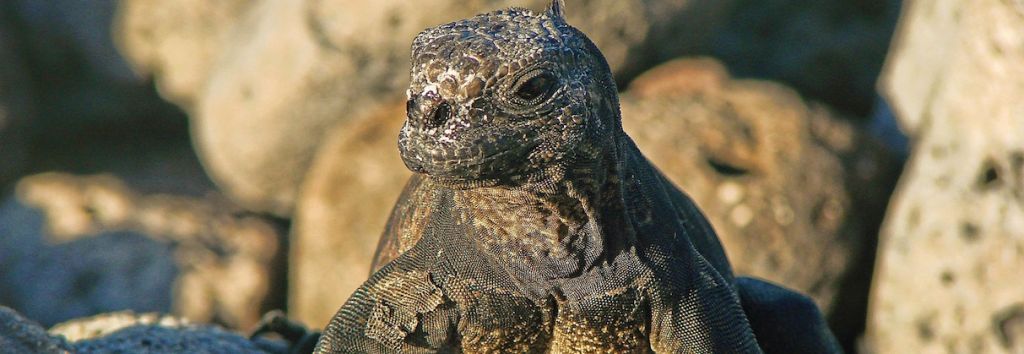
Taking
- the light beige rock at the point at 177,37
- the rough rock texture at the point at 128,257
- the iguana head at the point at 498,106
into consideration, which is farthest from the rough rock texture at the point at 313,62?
the iguana head at the point at 498,106

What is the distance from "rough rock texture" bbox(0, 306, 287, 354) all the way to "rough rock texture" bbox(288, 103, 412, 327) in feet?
11.6

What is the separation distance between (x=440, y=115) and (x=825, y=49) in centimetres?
863

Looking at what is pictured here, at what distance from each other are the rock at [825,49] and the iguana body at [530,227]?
736 cm

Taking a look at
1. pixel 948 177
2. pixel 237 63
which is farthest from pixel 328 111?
pixel 948 177

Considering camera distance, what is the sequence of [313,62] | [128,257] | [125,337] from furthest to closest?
[128,257] → [313,62] → [125,337]

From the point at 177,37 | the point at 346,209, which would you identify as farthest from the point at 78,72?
the point at 346,209

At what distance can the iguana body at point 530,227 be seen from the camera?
13.4 ft

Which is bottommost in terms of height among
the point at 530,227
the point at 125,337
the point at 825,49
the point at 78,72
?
the point at 78,72

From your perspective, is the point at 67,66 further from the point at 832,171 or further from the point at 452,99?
the point at 452,99

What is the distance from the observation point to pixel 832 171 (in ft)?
30.7

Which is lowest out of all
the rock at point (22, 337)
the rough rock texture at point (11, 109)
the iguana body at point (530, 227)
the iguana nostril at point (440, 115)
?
the rough rock texture at point (11, 109)

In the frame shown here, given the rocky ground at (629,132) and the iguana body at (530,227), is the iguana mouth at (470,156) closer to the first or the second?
the iguana body at (530,227)

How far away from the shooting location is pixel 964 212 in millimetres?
8297

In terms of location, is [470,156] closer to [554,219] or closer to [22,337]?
[554,219]
